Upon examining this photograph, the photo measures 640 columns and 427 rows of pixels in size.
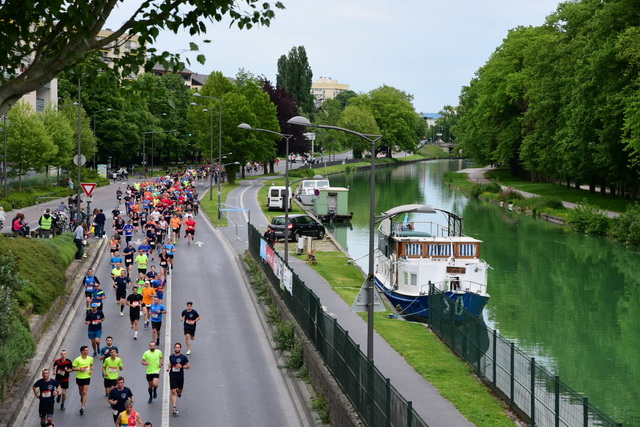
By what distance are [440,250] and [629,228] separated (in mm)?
26308

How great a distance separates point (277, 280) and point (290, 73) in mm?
134394

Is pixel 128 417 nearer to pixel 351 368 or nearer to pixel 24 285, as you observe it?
pixel 351 368

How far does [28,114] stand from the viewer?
7075 centimetres

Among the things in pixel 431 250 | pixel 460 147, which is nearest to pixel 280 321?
pixel 431 250

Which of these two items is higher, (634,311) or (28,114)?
(28,114)

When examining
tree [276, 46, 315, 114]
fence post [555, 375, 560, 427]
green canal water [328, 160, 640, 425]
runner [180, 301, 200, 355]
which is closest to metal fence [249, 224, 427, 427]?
runner [180, 301, 200, 355]

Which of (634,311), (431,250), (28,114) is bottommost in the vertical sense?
(634,311)

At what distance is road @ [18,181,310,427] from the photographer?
736 inches

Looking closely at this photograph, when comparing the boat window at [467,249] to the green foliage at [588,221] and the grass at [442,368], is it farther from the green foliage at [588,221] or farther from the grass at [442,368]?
the green foliage at [588,221]

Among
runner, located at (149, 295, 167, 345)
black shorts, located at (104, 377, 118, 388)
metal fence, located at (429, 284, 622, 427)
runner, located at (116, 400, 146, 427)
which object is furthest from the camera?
runner, located at (149, 295, 167, 345)

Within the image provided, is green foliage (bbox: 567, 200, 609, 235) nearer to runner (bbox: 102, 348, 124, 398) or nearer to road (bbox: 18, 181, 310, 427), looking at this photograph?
road (bbox: 18, 181, 310, 427)

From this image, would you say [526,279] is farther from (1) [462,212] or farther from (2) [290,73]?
(2) [290,73]

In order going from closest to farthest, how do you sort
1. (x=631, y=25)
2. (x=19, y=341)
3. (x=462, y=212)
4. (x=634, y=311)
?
(x=19, y=341)
(x=634, y=311)
(x=631, y=25)
(x=462, y=212)

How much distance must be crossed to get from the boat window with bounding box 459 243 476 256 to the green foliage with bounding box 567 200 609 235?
2940cm
